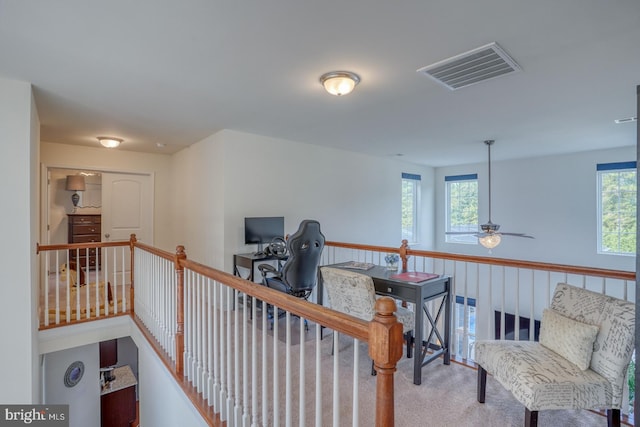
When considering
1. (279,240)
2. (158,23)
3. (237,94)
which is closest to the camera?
(158,23)

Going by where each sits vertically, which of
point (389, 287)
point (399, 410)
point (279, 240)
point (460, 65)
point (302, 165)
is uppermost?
point (460, 65)

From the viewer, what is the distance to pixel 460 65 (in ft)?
7.81

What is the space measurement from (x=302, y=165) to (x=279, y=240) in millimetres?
1469

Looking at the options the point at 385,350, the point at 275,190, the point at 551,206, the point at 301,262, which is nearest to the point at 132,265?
the point at 275,190

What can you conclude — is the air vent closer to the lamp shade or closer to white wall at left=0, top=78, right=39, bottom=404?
white wall at left=0, top=78, right=39, bottom=404

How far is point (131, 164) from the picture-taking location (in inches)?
218

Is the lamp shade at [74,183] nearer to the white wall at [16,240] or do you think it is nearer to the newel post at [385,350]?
the white wall at [16,240]

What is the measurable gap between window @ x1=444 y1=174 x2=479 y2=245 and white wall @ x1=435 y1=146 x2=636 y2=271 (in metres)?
0.17

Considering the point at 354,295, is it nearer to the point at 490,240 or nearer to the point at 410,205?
the point at 490,240

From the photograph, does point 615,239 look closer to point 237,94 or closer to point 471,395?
point 471,395

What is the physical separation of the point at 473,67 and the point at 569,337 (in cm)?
196

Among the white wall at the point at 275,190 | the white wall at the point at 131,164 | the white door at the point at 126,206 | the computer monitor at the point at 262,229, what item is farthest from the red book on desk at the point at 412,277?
the white door at the point at 126,206

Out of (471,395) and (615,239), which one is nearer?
(471,395)

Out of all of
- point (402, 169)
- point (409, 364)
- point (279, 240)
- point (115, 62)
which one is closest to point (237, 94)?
point (115, 62)
